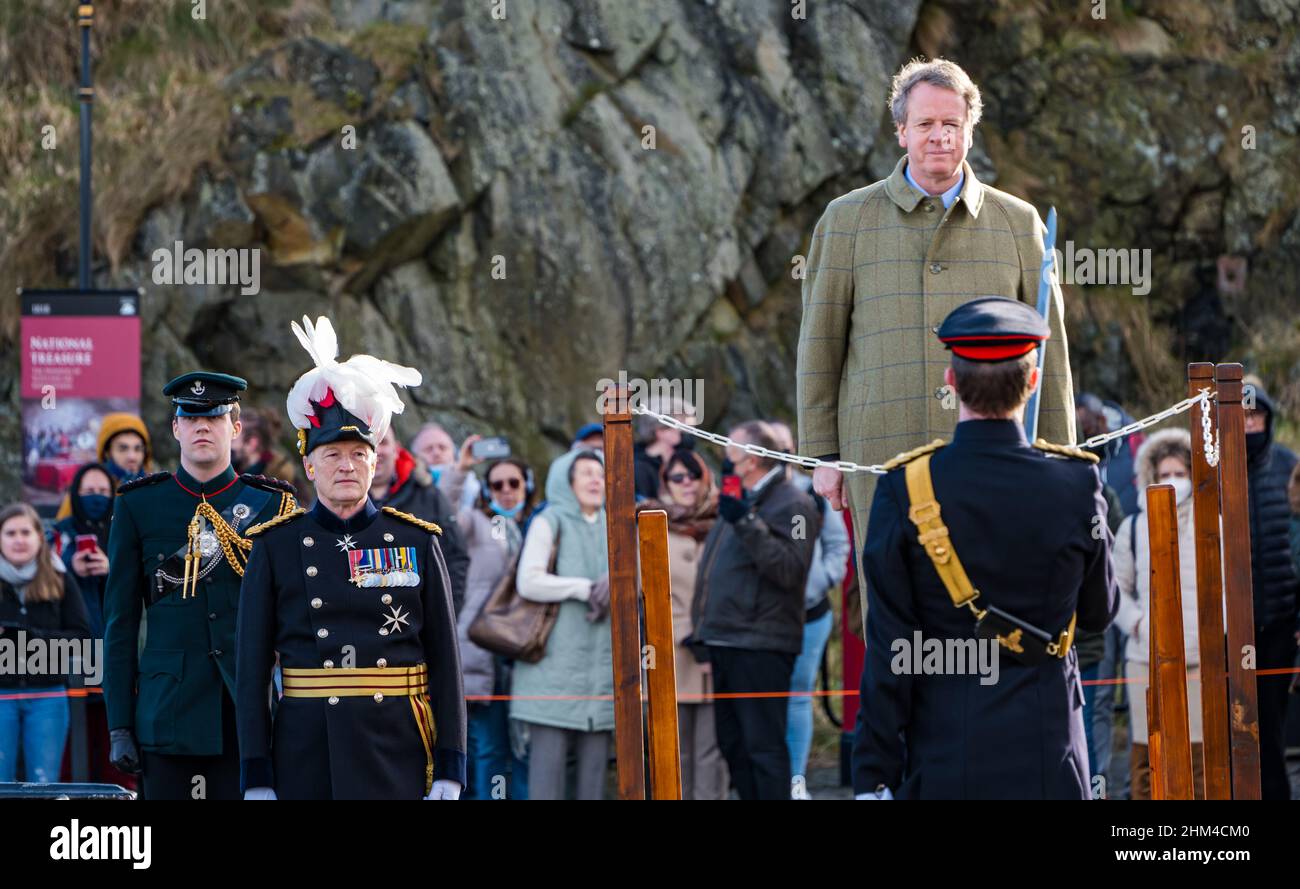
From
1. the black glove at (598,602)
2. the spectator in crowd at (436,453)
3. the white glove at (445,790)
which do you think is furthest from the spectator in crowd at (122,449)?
the white glove at (445,790)

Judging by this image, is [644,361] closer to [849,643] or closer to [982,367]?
[849,643]

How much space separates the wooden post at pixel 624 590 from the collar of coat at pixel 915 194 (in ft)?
3.58

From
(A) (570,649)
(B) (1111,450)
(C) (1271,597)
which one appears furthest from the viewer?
(B) (1111,450)

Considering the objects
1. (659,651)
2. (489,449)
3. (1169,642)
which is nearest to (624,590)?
(659,651)

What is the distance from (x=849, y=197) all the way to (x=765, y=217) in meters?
11.3

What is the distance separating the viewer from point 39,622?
8500mm

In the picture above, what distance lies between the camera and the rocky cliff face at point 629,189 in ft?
50.9

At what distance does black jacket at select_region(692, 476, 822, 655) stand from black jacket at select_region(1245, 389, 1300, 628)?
6.37 ft

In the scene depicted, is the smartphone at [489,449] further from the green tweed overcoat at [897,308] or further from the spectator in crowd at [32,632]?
the green tweed overcoat at [897,308]

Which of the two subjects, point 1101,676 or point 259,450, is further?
point 259,450

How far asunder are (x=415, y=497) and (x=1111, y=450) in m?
3.66

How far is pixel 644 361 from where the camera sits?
16.5 meters

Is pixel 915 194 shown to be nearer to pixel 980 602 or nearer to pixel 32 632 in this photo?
pixel 980 602
